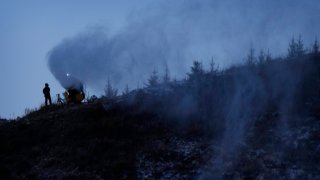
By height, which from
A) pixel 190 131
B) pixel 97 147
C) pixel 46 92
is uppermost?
pixel 46 92

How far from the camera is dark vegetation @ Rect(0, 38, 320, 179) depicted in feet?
77.3

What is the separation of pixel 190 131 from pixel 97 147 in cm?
451

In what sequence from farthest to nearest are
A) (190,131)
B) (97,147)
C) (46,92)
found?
(46,92), (190,131), (97,147)

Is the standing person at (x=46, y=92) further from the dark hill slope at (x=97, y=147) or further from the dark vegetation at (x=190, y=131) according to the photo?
the dark hill slope at (x=97, y=147)

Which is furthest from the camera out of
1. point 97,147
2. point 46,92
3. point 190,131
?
point 46,92

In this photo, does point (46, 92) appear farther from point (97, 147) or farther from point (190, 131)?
point (190, 131)

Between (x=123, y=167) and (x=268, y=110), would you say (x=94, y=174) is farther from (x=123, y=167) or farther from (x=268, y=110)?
(x=268, y=110)

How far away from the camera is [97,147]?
1034 inches

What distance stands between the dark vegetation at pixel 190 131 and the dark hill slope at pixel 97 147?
0.05 m

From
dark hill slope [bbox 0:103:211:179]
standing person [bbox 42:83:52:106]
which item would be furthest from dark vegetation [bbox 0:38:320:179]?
standing person [bbox 42:83:52:106]

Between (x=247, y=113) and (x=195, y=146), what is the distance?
168 inches

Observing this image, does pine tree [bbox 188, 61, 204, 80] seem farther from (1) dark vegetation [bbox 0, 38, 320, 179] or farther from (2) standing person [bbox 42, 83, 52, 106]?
(2) standing person [bbox 42, 83, 52, 106]

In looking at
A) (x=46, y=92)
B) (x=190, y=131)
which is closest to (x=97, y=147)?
(x=190, y=131)

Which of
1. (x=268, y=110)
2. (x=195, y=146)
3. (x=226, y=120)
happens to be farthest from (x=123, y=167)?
(x=268, y=110)
